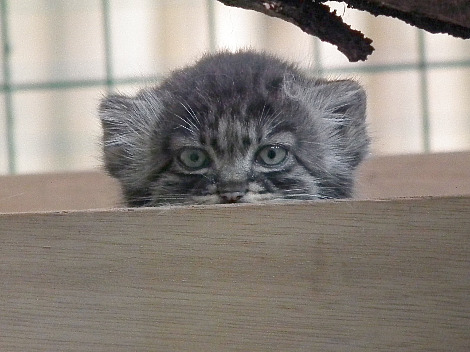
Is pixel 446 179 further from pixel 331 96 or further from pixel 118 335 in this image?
pixel 118 335

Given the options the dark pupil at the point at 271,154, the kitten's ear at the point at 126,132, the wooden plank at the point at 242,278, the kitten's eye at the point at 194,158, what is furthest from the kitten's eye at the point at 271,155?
the wooden plank at the point at 242,278

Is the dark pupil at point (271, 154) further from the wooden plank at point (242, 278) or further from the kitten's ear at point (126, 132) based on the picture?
the wooden plank at point (242, 278)

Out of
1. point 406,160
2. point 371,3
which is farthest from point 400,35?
point 371,3

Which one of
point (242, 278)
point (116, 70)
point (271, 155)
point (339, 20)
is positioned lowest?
point (242, 278)


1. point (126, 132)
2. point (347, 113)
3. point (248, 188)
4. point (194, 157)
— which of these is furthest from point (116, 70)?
point (248, 188)

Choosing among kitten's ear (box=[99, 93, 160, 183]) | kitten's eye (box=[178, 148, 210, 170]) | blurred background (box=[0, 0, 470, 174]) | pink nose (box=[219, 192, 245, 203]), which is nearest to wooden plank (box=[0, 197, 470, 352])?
pink nose (box=[219, 192, 245, 203])

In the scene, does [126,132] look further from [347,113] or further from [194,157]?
[347,113]

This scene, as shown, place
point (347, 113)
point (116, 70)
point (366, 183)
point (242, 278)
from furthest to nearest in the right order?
point (116, 70) → point (366, 183) → point (347, 113) → point (242, 278)
